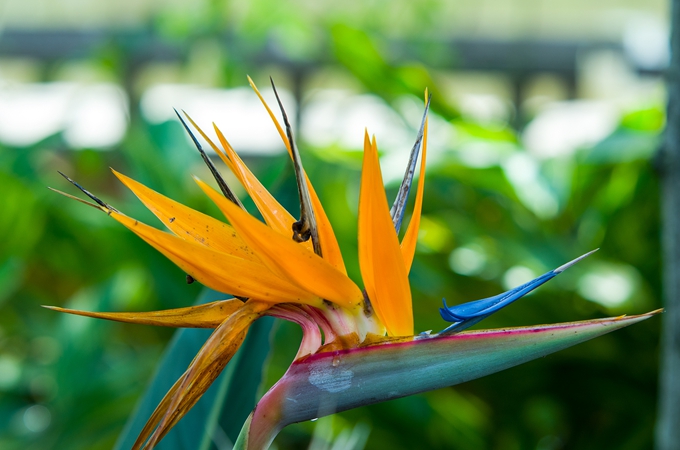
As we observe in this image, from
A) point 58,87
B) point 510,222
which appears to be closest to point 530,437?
point 510,222

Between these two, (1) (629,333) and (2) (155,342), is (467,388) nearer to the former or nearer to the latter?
(1) (629,333)

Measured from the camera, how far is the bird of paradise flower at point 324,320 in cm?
→ 26

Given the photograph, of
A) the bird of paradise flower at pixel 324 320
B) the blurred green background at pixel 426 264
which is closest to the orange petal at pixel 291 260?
the bird of paradise flower at pixel 324 320

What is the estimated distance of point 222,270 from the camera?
0.91 ft

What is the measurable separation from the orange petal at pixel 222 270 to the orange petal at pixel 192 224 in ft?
0.06

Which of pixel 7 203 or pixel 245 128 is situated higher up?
pixel 7 203

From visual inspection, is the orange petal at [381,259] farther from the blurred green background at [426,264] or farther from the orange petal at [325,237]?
the blurred green background at [426,264]

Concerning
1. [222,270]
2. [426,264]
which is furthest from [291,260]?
[426,264]

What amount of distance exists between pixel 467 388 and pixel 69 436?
680 mm

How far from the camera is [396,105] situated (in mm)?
1362

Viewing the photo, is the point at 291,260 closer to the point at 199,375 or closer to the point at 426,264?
the point at 199,375

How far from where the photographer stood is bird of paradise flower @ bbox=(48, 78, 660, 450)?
0.26m

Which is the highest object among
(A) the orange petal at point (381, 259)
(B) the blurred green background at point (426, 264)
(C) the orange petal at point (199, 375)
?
(A) the orange petal at point (381, 259)

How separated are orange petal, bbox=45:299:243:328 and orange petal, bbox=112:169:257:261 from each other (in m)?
0.02
